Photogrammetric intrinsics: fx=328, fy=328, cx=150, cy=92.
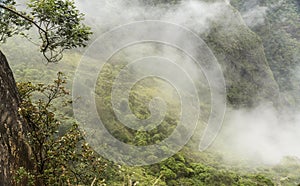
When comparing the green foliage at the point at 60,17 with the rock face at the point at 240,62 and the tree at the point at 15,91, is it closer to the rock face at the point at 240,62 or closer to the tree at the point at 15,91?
the tree at the point at 15,91

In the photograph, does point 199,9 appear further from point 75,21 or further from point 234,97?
point 75,21

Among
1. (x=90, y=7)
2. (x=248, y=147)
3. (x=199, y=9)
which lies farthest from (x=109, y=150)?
(x=199, y=9)

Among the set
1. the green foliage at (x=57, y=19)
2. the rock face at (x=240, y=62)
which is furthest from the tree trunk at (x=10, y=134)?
the rock face at (x=240, y=62)

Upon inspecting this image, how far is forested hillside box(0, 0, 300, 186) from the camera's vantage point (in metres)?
4.55

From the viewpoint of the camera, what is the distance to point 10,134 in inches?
161

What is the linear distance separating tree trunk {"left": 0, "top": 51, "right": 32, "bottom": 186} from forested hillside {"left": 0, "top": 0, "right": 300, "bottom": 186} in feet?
0.36

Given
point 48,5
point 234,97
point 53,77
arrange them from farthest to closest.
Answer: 1. point 234,97
2. point 53,77
3. point 48,5

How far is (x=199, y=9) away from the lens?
1179 inches

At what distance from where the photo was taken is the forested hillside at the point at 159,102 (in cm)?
455

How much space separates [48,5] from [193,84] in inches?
760

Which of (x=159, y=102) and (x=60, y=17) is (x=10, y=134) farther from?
(x=159, y=102)

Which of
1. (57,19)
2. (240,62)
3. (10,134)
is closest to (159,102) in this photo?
(57,19)

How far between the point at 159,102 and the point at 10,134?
13473mm

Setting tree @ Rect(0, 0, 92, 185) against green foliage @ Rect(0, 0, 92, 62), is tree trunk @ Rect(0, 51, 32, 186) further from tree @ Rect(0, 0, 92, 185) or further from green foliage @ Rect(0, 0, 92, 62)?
Answer: green foliage @ Rect(0, 0, 92, 62)
